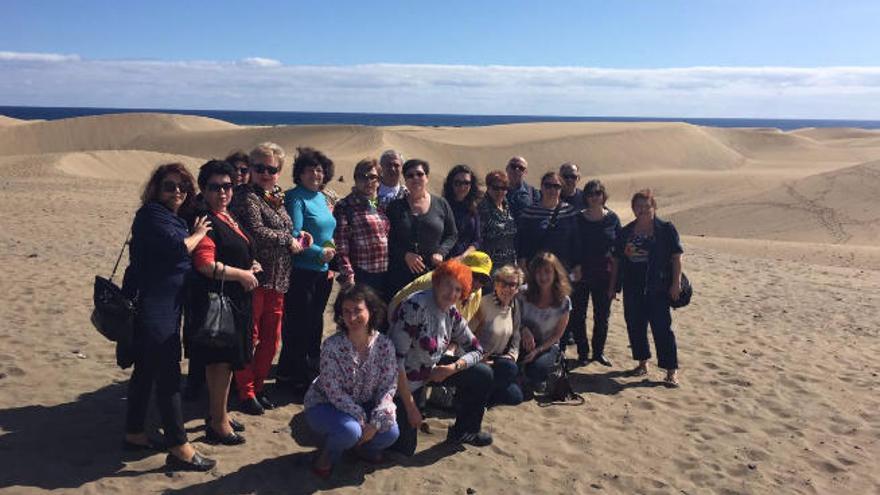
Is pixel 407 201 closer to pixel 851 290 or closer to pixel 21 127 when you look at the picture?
pixel 851 290

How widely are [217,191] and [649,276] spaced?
3829 mm

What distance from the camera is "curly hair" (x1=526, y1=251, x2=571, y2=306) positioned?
5582 millimetres

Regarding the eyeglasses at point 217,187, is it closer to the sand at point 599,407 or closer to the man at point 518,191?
the sand at point 599,407

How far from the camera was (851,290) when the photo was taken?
11.4 metres

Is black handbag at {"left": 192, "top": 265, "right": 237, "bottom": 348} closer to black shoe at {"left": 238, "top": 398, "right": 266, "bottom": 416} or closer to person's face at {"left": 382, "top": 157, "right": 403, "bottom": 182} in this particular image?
black shoe at {"left": 238, "top": 398, "right": 266, "bottom": 416}

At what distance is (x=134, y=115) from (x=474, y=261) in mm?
60724

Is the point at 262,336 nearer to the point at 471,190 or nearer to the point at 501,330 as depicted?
the point at 501,330

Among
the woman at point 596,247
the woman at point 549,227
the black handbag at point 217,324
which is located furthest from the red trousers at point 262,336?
the woman at point 596,247

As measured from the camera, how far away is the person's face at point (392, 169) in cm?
582

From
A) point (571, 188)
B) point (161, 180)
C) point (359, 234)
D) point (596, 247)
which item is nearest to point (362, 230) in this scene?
point (359, 234)

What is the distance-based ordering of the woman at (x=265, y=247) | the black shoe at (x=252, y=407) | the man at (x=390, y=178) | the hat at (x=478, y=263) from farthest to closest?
the man at (x=390, y=178) → the black shoe at (x=252, y=407) → the hat at (x=478, y=263) → the woman at (x=265, y=247)

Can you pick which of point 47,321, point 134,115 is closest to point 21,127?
point 134,115

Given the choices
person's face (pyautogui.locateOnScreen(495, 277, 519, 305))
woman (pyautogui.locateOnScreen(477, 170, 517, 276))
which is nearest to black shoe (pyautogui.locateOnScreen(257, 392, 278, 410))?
person's face (pyautogui.locateOnScreen(495, 277, 519, 305))

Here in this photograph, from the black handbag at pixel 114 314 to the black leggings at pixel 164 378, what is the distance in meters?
0.11
